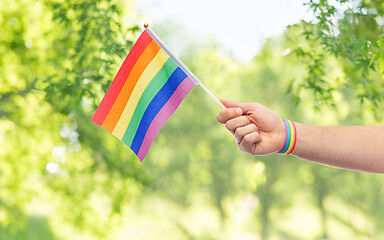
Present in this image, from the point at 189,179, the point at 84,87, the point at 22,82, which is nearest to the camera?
the point at 84,87

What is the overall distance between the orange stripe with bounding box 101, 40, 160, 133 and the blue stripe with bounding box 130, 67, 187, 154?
0.15 meters

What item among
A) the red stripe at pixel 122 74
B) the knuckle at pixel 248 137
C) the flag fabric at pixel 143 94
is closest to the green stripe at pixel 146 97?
the flag fabric at pixel 143 94

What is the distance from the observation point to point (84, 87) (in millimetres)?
4074

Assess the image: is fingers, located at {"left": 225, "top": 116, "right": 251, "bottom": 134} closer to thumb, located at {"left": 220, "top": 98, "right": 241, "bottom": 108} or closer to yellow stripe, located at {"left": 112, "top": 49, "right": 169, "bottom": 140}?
thumb, located at {"left": 220, "top": 98, "right": 241, "bottom": 108}

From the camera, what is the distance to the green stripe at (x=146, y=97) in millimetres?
2592

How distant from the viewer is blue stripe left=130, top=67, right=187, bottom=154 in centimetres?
260

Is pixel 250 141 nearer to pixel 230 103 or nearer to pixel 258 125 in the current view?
pixel 258 125

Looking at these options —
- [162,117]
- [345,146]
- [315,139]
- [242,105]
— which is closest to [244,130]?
[242,105]

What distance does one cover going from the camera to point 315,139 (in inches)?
83.6

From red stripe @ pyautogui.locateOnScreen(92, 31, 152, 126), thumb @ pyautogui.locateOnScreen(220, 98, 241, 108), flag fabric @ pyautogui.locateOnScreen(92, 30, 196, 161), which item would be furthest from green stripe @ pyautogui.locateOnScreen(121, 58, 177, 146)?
thumb @ pyautogui.locateOnScreen(220, 98, 241, 108)

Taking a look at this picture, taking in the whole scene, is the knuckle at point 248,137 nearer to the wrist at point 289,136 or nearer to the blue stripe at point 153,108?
the wrist at point 289,136

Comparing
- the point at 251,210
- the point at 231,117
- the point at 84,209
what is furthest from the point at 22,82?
the point at 251,210

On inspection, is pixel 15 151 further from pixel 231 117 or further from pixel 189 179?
pixel 189 179

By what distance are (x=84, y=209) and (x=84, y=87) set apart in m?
4.76
